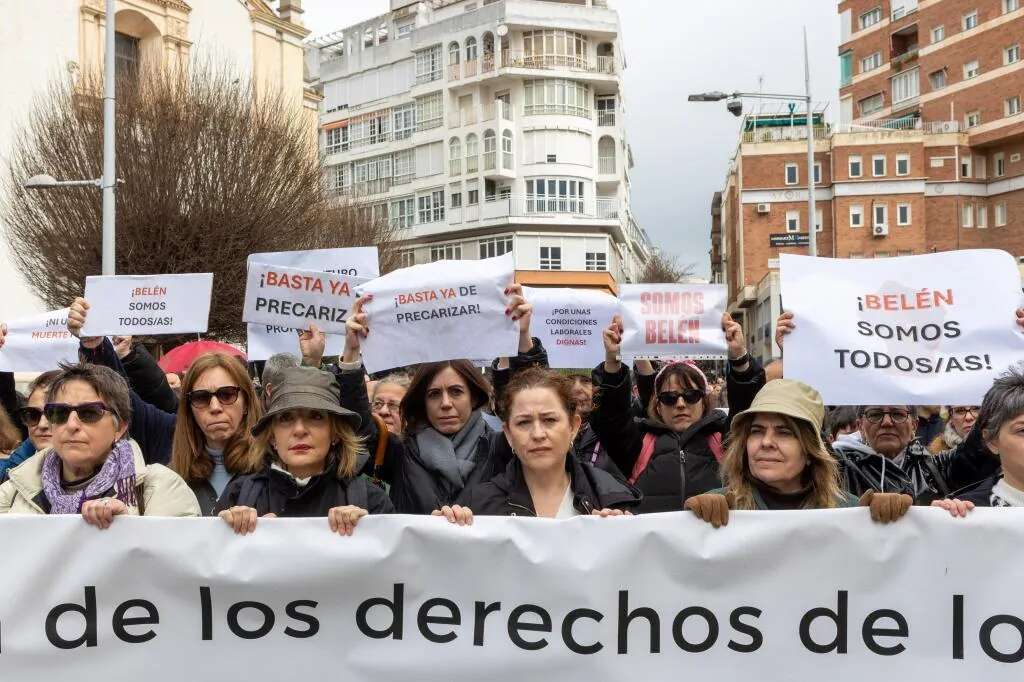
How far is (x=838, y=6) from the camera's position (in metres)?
69.4

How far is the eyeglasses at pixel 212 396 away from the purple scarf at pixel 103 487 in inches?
24.3

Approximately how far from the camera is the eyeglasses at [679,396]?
500 centimetres

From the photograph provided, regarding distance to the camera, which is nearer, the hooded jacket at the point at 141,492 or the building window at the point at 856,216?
the hooded jacket at the point at 141,492

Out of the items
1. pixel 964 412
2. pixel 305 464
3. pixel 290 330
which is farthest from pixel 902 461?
pixel 290 330

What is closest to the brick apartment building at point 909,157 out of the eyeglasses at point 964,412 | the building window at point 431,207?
the building window at point 431,207

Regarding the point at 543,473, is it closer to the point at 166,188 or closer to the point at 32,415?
the point at 32,415

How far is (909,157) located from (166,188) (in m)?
48.5

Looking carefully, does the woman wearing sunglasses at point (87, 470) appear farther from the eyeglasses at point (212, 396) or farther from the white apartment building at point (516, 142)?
the white apartment building at point (516, 142)

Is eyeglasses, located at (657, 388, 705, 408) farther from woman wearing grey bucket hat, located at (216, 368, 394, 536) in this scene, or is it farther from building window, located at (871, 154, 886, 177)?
building window, located at (871, 154, 886, 177)

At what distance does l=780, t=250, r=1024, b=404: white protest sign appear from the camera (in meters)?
4.39

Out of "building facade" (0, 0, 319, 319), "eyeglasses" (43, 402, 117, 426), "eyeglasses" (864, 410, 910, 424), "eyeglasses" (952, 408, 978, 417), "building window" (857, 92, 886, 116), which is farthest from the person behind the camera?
"building window" (857, 92, 886, 116)

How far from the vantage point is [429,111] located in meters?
62.7

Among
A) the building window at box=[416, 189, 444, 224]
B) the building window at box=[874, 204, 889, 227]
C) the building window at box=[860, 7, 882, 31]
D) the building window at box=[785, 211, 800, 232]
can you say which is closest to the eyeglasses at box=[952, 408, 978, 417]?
the building window at box=[416, 189, 444, 224]

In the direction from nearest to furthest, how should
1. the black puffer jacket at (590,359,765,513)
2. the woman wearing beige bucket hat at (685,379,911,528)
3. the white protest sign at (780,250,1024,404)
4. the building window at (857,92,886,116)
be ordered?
the woman wearing beige bucket hat at (685,379,911,528) < the white protest sign at (780,250,1024,404) < the black puffer jacket at (590,359,765,513) < the building window at (857,92,886,116)
